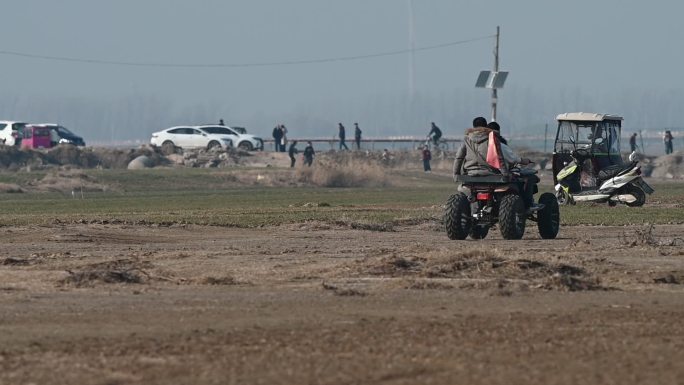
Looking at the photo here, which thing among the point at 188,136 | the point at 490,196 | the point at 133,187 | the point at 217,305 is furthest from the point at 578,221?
the point at 188,136

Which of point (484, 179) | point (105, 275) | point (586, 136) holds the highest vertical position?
point (586, 136)

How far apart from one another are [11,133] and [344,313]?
7781 centimetres

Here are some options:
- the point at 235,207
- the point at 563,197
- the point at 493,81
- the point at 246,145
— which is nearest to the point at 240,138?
the point at 246,145

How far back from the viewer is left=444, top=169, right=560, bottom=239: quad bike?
805 inches

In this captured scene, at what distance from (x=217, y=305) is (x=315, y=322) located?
143 cm

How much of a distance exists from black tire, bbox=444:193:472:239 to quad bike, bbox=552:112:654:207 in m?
11.9

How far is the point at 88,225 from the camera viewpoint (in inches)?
970

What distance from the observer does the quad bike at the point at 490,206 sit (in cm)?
2045

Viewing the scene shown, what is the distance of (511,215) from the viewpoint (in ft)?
66.7

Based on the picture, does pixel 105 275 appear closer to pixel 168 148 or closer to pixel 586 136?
pixel 586 136

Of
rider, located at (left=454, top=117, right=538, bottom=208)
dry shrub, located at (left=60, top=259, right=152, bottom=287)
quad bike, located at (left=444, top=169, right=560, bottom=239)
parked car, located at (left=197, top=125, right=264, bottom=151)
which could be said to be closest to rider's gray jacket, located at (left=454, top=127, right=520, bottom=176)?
rider, located at (left=454, top=117, right=538, bottom=208)

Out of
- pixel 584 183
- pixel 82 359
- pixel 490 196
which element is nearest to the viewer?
pixel 82 359

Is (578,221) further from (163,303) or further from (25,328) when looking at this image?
(25,328)

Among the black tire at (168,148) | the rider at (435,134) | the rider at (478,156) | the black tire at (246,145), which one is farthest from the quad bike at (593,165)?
the black tire at (246,145)
